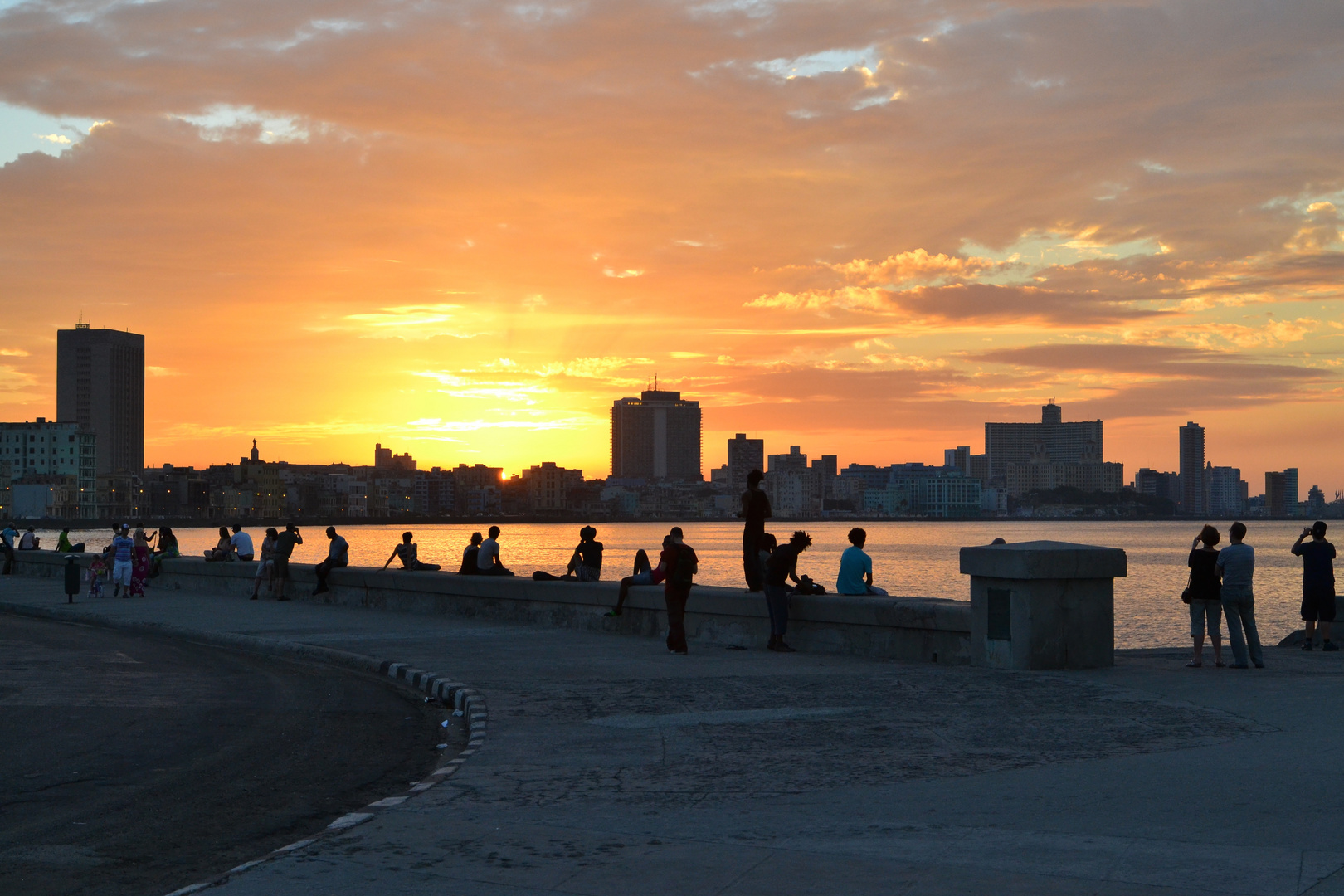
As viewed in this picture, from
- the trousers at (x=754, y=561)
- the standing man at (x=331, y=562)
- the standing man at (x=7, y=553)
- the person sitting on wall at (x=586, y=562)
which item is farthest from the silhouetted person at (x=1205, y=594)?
the standing man at (x=7, y=553)

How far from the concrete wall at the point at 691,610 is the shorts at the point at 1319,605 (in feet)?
18.9

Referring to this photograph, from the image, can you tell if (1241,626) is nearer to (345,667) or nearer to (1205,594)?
(1205,594)

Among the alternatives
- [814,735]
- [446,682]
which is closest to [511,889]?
[814,735]

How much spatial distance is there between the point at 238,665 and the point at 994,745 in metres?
11.6

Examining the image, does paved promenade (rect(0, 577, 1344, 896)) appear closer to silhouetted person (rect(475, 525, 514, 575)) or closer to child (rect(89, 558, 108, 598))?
silhouetted person (rect(475, 525, 514, 575))

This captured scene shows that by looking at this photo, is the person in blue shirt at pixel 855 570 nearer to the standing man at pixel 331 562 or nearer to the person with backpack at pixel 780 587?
the person with backpack at pixel 780 587

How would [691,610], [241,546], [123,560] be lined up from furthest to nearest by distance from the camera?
[241,546] < [123,560] < [691,610]

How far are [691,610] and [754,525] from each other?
90.8 inches

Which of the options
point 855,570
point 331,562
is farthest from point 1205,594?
point 331,562

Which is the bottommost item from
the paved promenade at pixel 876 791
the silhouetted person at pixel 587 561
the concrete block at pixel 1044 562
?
the paved promenade at pixel 876 791

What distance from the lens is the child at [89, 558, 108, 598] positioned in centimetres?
3244

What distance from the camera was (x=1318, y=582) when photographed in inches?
693

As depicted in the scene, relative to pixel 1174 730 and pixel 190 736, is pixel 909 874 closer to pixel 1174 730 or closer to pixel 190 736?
pixel 1174 730

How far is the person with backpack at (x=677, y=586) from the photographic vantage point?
679 inches
